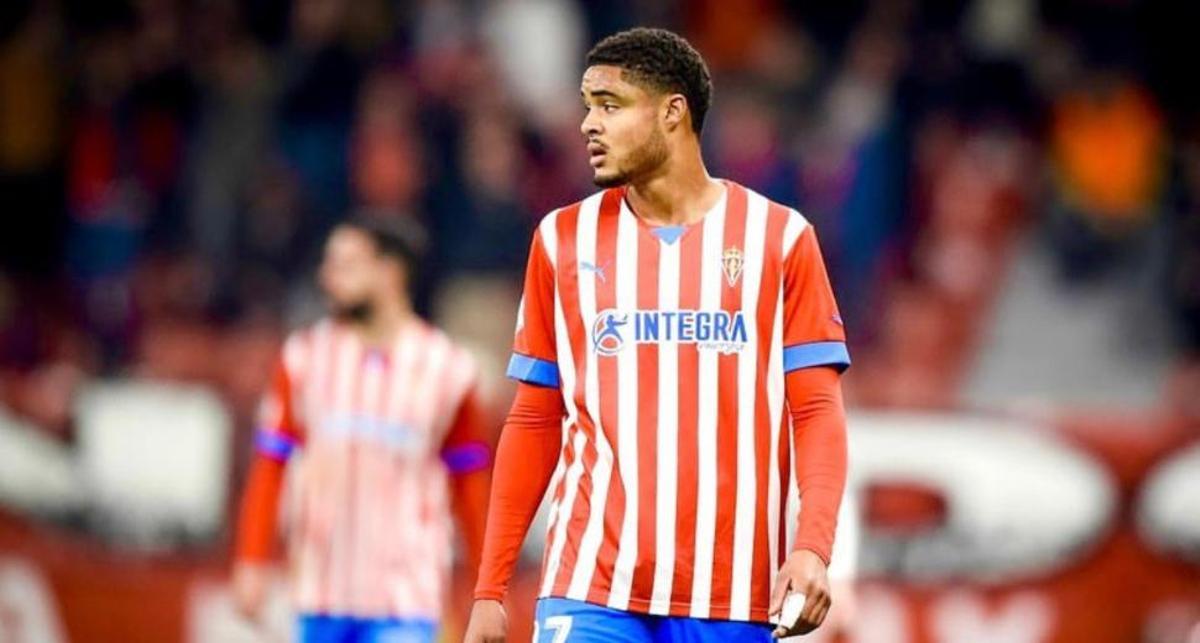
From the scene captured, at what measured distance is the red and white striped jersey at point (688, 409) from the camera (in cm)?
514

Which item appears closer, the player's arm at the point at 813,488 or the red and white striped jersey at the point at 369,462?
the player's arm at the point at 813,488

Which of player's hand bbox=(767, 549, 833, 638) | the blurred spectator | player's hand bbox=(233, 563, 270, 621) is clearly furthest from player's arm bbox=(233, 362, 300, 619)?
the blurred spectator

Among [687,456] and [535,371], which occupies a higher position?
[535,371]

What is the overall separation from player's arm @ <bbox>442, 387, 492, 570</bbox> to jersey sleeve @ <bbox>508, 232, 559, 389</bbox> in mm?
2957

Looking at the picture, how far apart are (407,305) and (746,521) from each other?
3410mm

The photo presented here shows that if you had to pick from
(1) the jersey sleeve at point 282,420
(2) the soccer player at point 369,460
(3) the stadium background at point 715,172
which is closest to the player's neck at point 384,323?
(2) the soccer player at point 369,460

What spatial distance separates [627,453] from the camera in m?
5.16

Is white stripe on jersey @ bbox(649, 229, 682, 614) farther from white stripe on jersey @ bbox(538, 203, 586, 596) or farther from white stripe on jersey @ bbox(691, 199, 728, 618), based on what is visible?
white stripe on jersey @ bbox(538, 203, 586, 596)

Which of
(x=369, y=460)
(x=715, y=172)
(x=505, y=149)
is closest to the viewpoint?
(x=369, y=460)

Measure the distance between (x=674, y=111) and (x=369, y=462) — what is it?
3276 millimetres

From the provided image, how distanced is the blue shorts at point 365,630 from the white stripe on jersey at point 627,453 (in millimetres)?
2996

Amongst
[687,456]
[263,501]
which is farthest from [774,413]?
[263,501]

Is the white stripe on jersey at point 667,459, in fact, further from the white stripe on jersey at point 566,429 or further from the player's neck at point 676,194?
the player's neck at point 676,194

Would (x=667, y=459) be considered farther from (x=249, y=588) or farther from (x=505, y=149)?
(x=505, y=149)
